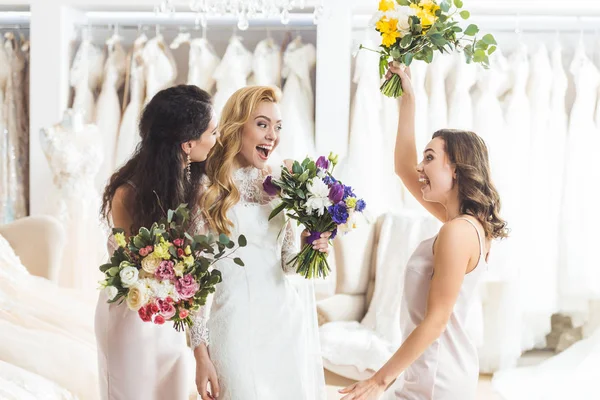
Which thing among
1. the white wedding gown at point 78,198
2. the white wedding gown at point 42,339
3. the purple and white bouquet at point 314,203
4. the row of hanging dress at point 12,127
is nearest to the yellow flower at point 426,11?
the purple and white bouquet at point 314,203

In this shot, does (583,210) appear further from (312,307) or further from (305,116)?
(312,307)

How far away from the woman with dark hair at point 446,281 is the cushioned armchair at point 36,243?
240cm

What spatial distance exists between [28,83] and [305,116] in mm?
1807

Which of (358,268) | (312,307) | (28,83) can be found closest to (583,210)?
(358,268)

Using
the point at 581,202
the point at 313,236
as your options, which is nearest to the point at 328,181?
the point at 313,236

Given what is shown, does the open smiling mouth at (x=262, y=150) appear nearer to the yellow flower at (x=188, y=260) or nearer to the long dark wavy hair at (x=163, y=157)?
the long dark wavy hair at (x=163, y=157)

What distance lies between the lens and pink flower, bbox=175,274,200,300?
1.75 metres

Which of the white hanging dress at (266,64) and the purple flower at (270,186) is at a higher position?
the white hanging dress at (266,64)

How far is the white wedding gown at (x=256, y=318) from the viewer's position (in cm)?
197

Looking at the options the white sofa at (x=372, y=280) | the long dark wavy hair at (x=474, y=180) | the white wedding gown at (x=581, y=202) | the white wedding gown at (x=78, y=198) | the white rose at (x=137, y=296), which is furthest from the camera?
the white wedding gown at (x=581, y=202)

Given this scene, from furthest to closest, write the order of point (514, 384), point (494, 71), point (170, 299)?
point (494, 71) < point (514, 384) < point (170, 299)

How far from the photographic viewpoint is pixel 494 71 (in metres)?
4.41

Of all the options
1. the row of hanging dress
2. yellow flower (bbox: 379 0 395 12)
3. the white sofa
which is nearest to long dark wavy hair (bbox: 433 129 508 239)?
yellow flower (bbox: 379 0 395 12)

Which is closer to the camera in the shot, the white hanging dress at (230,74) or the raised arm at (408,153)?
the raised arm at (408,153)
